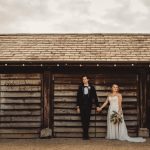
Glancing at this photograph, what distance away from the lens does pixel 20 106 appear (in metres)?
12.3

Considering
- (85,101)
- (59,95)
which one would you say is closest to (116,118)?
(85,101)

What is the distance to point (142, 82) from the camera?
39.9 ft

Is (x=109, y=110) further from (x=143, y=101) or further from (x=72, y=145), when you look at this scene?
(x=72, y=145)

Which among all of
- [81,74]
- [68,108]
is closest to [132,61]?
[81,74]

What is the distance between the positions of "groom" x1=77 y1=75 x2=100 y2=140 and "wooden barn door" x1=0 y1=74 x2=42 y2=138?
149 cm

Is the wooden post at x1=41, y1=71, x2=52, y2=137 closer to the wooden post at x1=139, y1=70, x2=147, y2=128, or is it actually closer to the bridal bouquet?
the bridal bouquet

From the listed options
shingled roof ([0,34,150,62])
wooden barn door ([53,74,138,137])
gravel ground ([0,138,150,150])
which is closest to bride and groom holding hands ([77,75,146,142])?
wooden barn door ([53,74,138,137])

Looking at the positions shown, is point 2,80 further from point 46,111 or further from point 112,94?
point 112,94

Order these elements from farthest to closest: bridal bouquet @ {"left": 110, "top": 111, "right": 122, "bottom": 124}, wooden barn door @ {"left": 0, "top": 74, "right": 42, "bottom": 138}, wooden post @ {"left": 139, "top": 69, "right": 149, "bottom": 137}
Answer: wooden barn door @ {"left": 0, "top": 74, "right": 42, "bottom": 138} < wooden post @ {"left": 139, "top": 69, "right": 149, "bottom": 137} < bridal bouquet @ {"left": 110, "top": 111, "right": 122, "bottom": 124}

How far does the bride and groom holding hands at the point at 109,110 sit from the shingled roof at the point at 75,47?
1065 millimetres

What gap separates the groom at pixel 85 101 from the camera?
11609mm

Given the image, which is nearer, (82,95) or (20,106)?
(82,95)

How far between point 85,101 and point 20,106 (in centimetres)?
236

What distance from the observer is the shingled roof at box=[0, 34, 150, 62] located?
12312mm
